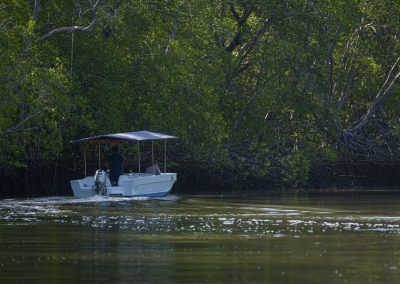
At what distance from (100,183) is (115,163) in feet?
5.94

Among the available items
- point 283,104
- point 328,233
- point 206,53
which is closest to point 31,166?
point 206,53

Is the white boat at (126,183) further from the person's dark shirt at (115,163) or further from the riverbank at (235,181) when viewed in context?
the riverbank at (235,181)

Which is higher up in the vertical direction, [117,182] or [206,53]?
[206,53]

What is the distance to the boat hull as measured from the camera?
116 feet

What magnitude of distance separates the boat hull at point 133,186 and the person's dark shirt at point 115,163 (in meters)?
0.54

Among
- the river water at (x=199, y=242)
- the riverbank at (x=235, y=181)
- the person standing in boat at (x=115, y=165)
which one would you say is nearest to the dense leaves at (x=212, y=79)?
the riverbank at (x=235, y=181)

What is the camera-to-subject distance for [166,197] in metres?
36.8

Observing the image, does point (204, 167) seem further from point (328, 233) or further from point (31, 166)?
point (328, 233)

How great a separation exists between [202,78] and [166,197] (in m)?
6.86

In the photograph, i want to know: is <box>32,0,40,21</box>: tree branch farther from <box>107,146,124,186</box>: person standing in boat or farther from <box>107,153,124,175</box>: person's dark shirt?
<box>107,153,124,175</box>: person's dark shirt

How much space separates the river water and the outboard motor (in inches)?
87.0

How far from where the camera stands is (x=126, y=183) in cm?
3578

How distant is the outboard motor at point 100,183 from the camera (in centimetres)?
3484

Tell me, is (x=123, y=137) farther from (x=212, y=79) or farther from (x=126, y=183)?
(x=212, y=79)
